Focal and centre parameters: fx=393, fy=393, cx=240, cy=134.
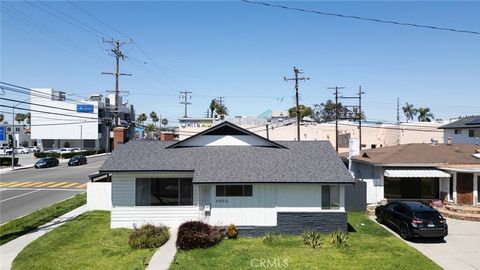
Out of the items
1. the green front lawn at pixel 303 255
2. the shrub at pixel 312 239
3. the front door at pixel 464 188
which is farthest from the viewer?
the front door at pixel 464 188

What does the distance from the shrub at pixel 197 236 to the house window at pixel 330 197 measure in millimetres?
5877

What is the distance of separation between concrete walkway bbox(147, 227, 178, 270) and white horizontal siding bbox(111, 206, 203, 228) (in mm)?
1749

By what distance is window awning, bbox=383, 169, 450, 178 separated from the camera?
26.5 m

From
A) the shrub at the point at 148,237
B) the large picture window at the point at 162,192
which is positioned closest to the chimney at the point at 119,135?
the large picture window at the point at 162,192

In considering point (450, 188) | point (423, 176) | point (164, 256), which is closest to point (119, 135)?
point (164, 256)

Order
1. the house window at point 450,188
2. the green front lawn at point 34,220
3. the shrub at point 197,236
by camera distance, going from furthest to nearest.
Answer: the house window at point 450,188
the green front lawn at point 34,220
the shrub at point 197,236

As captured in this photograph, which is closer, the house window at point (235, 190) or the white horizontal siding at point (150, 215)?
the house window at point (235, 190)

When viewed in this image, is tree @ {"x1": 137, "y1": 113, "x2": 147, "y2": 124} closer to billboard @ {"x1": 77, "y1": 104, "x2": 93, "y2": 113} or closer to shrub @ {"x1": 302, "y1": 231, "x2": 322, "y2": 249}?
billboard @ {"x1": 77, "y1": 104, "x2": 93, "y2": 113}

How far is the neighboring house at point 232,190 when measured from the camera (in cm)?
2050

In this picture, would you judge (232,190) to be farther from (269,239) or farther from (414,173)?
(414,173)

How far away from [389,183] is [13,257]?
76.4 ft

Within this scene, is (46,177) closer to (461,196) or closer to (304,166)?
(304,166)

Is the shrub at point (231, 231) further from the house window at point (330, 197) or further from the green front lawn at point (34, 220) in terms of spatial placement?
the green front lawn at point (34, 220)

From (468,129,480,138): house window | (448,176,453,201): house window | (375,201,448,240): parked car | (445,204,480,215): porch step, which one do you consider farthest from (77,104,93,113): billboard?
(375,201,448,240): parked car
